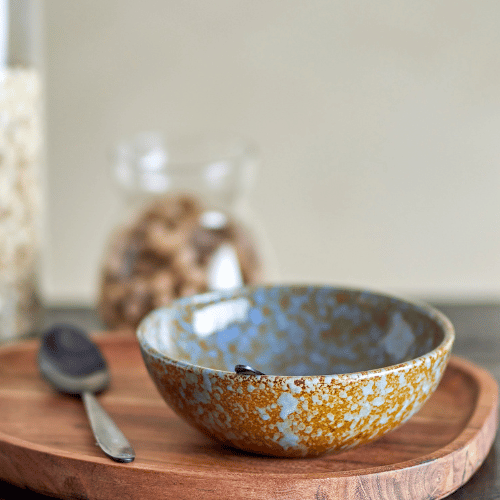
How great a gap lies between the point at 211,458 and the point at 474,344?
0.41 m

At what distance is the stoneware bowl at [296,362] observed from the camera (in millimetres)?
335

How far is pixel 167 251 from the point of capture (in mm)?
666

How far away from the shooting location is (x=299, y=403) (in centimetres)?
33

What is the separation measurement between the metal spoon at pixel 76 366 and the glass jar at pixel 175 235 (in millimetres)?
105

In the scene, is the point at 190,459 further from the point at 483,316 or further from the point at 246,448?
the point at 483,316

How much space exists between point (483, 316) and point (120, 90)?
2.47ft

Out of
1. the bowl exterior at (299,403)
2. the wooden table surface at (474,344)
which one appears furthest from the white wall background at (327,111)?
the bowl exterior at (299,403)

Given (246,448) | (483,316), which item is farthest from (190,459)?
(483,316)

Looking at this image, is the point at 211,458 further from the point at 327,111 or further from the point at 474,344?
the point at 327,111

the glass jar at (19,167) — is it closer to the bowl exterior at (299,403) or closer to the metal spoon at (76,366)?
the metal spoon at (76,366)

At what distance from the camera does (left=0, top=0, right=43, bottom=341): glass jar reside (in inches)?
26.3

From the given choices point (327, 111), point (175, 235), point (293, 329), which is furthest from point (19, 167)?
point (327, 111)

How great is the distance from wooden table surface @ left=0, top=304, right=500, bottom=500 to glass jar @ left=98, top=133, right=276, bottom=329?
4.4 inches

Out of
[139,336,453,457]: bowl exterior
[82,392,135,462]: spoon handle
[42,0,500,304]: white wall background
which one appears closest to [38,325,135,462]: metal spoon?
[82,392,135,462]: spoon handle
